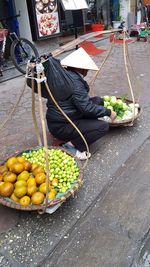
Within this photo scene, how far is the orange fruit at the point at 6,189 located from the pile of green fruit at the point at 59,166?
1.32ft

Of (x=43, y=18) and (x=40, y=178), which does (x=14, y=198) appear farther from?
(x=43, y=18)

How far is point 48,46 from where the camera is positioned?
8.89m

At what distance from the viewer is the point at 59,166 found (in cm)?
312

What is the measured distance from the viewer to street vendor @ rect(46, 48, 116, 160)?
11.3 ft

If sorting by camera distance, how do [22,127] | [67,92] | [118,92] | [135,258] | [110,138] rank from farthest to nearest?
[118,92]
[22,127]
[110,138]
[67,92]
[135,258]

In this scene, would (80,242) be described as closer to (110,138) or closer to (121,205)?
(121,205)

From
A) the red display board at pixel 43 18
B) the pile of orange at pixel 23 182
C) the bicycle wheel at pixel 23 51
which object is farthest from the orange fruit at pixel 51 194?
the red display board at pixel 43 18

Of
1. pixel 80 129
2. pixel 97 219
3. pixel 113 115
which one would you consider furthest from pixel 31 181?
pixel 113 115

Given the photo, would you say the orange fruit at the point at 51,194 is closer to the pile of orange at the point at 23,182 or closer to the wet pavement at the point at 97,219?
the pile of orange at the point at 23,182

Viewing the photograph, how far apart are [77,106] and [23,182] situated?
1.12 metres

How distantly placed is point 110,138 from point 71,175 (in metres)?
1.49

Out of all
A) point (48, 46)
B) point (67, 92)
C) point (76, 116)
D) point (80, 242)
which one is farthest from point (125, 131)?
point (48, 46)

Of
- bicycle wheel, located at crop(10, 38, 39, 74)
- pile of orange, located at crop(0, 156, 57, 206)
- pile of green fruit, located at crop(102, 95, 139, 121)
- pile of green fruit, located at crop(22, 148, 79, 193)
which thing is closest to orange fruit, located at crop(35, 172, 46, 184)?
pile of orange, located at crop(0, 156, 57, 206)

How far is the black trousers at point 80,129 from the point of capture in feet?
12.0
